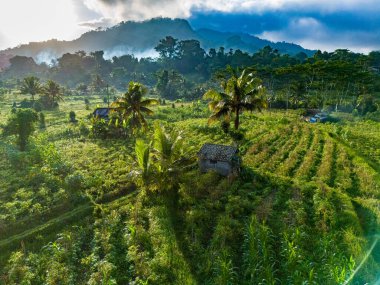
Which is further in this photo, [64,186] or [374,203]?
[64,186]

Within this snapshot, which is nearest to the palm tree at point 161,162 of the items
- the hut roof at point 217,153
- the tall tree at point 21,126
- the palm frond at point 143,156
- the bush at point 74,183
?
the palm frond at point 143,156

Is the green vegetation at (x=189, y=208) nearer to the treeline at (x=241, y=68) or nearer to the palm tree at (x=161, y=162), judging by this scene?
the palm tree at (x=161, y=162)

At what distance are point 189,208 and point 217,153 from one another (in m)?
5.72

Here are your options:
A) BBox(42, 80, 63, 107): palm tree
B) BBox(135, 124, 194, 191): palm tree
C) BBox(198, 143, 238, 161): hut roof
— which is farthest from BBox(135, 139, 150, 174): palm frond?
BBox(42, 80, 63, 107): palm tree

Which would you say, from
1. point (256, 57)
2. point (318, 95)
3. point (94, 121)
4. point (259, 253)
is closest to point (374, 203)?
point (259, 253)

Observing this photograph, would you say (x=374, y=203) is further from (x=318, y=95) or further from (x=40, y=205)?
(x=318, y=95)

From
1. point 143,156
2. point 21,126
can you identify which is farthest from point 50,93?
point 143,156

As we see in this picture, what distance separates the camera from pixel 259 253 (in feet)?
47.1

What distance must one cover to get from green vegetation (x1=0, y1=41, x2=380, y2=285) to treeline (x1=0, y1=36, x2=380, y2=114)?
966 inches

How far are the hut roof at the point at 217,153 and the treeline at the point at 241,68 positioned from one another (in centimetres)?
3630

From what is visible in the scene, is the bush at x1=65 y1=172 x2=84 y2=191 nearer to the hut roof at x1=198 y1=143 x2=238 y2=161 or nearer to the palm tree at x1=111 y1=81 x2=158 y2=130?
the hut roof at x1=198 y1=143 x2=238 y2=161

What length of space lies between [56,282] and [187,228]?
642 cm

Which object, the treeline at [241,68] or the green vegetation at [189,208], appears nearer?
the green vegetation at [189,208]

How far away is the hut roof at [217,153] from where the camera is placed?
22906 mm
